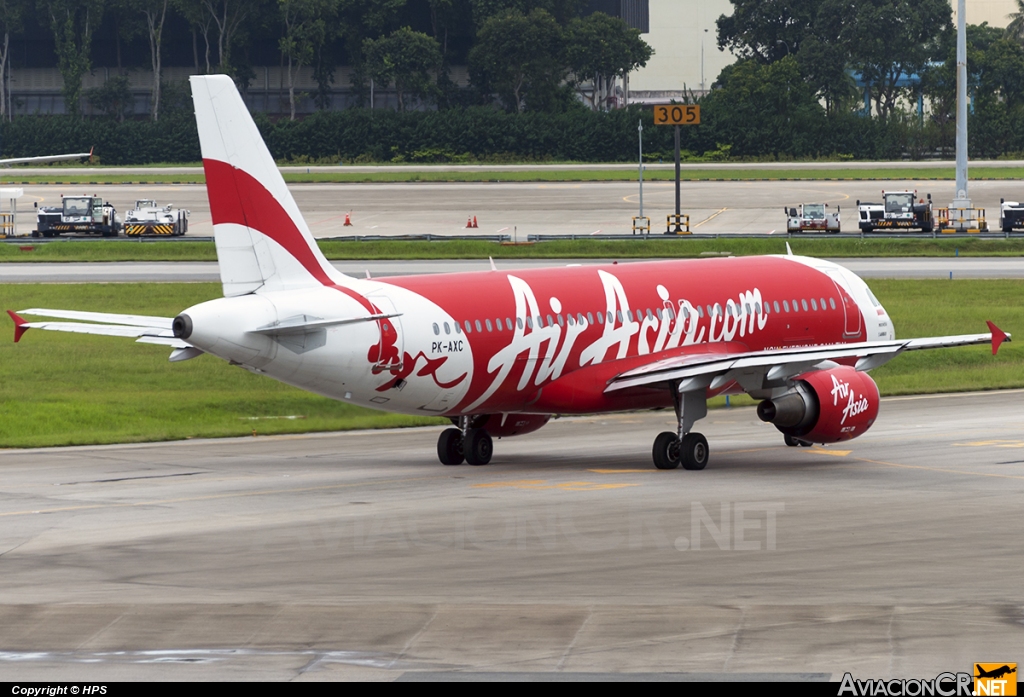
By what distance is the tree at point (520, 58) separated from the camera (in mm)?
163125

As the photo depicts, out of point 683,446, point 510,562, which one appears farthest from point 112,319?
point 510,562

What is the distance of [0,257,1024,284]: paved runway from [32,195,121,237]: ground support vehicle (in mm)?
16355

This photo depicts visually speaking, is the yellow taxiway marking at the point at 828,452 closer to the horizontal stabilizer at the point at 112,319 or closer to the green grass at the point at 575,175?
the horizontal stabilizer at the point at 112,319

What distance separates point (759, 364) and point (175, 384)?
1985 cm

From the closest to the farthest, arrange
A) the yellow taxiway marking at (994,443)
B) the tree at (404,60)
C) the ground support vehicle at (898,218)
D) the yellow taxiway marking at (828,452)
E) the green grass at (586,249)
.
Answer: the yellow taxiway marking at (828,452) < the yellow taxiway marking at (994,443) < the green grass at (586,249) < the ground support vehicle at (898,218) < the tree at (404,60)

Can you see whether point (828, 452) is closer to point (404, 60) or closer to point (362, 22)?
point (404, 60)

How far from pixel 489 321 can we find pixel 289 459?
21.3 feet

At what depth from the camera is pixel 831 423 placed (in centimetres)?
3269

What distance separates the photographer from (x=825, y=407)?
107 ft

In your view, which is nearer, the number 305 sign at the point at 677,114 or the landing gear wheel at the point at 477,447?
the landing gear wheel at the point at 477,447

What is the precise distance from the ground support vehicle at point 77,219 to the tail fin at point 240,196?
7661cm

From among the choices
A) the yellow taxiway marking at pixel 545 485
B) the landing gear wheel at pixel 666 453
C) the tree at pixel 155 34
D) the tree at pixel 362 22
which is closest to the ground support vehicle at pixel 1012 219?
the landing gear wheel at pixel 666 453

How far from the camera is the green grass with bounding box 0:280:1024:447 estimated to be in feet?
133

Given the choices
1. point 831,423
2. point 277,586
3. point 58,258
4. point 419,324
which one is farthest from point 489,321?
point 58,258
